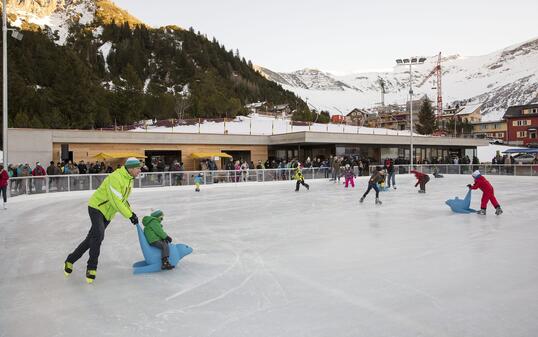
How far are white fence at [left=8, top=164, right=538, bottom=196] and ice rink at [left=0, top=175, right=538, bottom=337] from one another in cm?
706

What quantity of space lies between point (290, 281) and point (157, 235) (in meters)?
1.81

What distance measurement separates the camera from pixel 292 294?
436 cm

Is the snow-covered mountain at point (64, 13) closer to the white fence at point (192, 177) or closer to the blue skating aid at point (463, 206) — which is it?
the white fence at point (192, 177)

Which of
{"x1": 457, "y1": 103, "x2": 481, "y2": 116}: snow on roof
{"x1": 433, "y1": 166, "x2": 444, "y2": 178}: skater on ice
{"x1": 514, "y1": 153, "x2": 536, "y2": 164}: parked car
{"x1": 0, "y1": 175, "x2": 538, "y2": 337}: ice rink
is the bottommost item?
{"x1": 0, "y1": 175, "x2": 538, "y2": 337}: ice rink

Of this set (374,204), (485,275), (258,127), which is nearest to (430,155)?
(258,127)

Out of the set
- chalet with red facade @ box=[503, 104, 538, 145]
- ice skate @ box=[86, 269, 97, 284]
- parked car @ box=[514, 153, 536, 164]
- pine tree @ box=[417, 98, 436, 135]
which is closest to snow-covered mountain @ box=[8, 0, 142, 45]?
pine tree @ box=[417, 98, 436, 135]

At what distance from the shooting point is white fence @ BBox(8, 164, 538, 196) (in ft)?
52.9

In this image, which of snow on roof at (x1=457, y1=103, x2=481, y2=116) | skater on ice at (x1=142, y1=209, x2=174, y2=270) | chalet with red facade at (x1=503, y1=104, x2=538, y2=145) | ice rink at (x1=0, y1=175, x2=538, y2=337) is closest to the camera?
ice rink at (x1=0, y1=175, x2=538, y2=337)

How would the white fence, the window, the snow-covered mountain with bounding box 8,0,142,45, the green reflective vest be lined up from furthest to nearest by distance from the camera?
the snow-covered mountain with bounding box 8,0,142,45
the window
the white fence
the green reflective vest

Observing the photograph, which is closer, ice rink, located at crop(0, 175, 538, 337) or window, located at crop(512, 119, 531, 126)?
ice rink, located at crop(0, 175, 538, 337)

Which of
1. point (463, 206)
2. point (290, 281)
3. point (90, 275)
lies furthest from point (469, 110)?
point (90, 275)

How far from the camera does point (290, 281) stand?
485cm

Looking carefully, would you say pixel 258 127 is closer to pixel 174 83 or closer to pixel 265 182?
pixel 265 182

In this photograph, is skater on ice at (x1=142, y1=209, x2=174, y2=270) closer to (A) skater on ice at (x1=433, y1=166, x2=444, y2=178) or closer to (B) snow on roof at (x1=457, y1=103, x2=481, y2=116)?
(A) skater on ice at (x1=433, y1=166, x2=444, y2=178)
